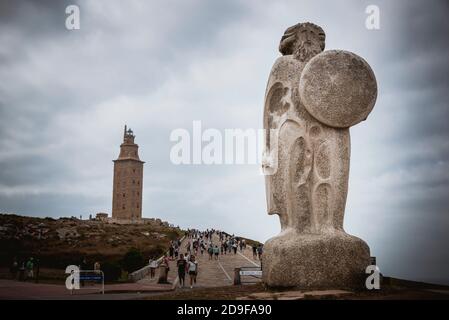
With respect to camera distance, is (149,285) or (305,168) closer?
(305,168)

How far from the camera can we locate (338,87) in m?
8.03

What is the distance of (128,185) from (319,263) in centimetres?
9055

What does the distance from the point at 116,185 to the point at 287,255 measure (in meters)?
92.5

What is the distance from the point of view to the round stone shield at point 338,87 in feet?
26.3

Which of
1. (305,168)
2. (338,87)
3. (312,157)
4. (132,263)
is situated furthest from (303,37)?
(132,263)

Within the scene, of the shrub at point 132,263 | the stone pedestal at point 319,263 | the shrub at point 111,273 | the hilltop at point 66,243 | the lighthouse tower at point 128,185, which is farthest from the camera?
the lighthouse tower at point 128,185

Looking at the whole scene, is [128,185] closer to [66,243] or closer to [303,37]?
[66,243]

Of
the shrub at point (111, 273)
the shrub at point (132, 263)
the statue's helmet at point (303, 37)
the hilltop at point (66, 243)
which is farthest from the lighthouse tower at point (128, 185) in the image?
the statue's helmet at point (303, 37)

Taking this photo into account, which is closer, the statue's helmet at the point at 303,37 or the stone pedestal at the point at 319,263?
the stone pedestal at the point at 319,263

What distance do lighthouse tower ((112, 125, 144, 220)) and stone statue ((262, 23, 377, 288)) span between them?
8892 centimetres

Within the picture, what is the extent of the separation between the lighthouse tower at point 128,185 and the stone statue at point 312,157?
Answer: 88924 millimetres

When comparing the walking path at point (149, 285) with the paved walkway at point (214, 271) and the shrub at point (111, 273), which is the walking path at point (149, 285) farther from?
the shrub at point (111, 273)
